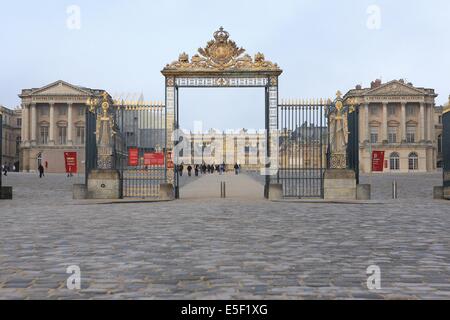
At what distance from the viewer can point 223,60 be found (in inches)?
811

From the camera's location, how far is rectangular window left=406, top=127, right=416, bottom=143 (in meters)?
86.6

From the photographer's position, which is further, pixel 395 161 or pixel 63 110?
pixel 63 110

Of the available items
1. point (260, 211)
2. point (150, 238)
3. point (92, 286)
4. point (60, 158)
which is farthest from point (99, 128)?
point (60, 158)

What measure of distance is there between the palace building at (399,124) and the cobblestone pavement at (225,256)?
242 ft

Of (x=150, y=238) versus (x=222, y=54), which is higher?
(x=222, y=54)

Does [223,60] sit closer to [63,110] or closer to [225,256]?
[225,256]

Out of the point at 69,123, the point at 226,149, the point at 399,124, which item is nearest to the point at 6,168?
the point at 69,123

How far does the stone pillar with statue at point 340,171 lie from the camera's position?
68.0 ft

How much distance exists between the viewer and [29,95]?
87500 millimetres

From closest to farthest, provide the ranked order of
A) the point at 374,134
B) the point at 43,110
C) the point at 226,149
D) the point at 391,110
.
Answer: the point at 374,134
the point at 391,110
the point at 43,110
the point at 226,149

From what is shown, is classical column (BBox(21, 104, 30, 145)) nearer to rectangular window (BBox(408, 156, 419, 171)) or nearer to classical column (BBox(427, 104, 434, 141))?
rectangular window (BBox(408, 156, 419, 171))

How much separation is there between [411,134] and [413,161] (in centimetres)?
468
